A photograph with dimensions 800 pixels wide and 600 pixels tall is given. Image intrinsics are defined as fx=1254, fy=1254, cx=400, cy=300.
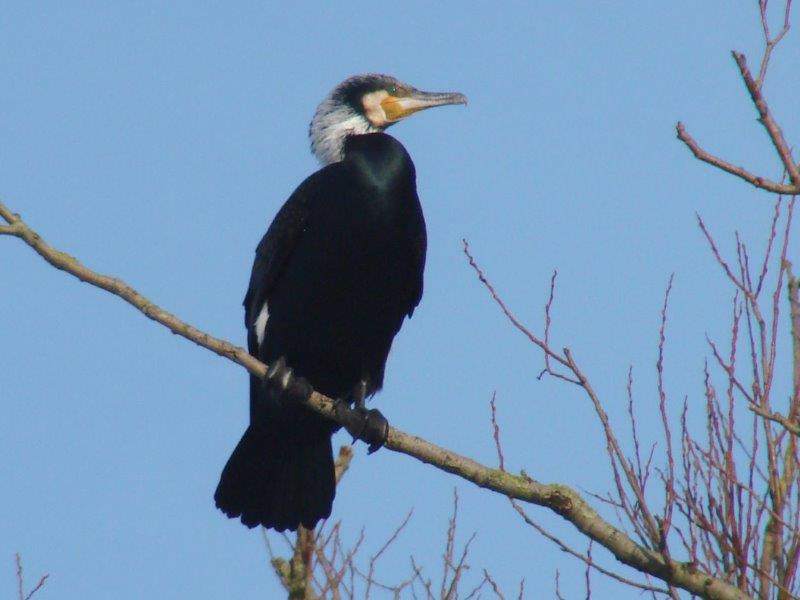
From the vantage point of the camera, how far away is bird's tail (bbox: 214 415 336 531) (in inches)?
186

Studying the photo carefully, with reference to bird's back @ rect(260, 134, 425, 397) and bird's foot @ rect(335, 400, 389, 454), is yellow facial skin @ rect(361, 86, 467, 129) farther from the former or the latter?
bird's foot @ rect(335, 400, 389, 454)

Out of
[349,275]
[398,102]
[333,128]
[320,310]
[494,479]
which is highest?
[398,102]

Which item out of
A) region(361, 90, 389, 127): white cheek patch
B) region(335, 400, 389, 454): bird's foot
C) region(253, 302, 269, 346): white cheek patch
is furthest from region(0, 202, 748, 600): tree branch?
region(361, 90, 389, 127): white cheek patch

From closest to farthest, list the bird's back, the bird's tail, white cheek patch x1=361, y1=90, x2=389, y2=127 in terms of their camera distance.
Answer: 1. the bird's back
2. the bird's tail
3. white cheek patch x1=361, y1=90, x2=389, y2=127

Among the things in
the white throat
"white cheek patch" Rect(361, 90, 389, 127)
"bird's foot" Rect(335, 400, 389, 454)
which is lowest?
"bird's foot" Rect(335, 400, 389, 454)

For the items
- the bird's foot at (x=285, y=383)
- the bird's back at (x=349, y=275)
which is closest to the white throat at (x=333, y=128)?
the bird's back at (x=349, y=275)

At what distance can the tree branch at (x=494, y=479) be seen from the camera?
A: 2932 millimetres

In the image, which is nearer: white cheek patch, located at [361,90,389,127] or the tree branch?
the tree branch

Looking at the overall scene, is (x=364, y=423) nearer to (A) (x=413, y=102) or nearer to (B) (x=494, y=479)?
(B) (x=494, y=479)

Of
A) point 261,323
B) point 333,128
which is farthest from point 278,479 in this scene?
point 333,128

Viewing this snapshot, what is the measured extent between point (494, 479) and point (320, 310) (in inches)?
58.8

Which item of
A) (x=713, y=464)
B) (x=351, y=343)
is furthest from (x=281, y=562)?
(x=713, y=464)

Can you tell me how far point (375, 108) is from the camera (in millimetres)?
5449

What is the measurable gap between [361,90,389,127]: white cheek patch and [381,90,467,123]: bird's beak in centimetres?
2
